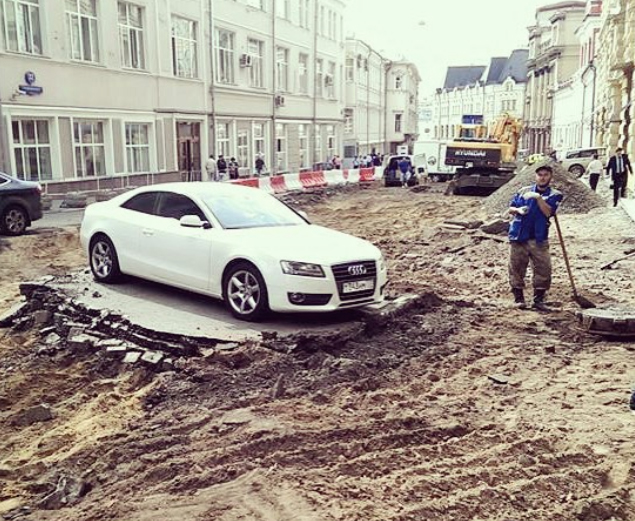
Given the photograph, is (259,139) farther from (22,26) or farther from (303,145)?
(22,26)

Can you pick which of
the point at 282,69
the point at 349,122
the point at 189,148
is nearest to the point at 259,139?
the point at 282,69

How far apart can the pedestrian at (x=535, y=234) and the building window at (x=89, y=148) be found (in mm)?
18718

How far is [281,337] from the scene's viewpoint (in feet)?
23.5

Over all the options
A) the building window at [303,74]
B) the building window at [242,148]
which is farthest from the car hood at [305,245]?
the building window at [303,74]

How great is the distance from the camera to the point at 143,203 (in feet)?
30.5

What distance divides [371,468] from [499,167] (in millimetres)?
26067

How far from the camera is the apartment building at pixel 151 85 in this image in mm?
22078

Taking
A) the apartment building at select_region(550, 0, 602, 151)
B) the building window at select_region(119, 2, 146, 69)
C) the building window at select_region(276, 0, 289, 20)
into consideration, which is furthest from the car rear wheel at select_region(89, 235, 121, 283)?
the apartment building at select_region(550, 0, 602, 151)

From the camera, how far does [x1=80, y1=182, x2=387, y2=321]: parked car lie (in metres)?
7.50

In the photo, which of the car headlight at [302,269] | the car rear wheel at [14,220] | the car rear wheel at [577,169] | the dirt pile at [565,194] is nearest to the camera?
the car headlight at [302,269]

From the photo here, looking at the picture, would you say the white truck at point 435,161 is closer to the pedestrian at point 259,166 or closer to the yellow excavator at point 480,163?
the yellow excavator at point 480,163

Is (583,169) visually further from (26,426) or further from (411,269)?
(26,426)

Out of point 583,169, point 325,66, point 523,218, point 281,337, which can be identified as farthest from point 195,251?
point 325,66

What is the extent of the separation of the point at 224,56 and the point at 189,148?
5711mm
